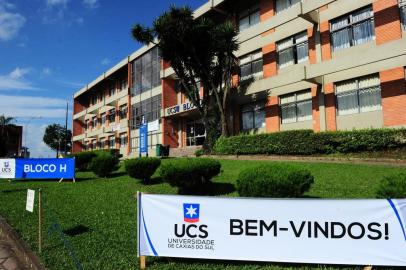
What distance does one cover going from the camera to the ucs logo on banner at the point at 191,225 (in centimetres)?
590

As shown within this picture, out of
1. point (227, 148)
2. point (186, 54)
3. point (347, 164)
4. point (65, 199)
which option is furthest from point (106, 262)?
point (186, 54)

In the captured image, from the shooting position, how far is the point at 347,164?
623 inches

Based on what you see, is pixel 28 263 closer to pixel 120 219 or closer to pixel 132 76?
pixel 120 219

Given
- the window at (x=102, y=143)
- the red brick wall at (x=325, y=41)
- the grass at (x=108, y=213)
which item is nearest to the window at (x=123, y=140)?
the window at (x=102, y=143)

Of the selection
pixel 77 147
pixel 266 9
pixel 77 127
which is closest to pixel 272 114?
pixel 266 9

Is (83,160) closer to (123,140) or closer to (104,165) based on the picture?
(104,165)

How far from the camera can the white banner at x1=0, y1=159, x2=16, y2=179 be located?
19.2 m

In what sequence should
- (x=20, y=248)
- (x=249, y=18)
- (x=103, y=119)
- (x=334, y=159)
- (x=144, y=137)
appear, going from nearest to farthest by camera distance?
(x=20, y=248) → (x=334, y=159) → (x=249, y=18) → (x=144, y=137) → (x=103, y=119)

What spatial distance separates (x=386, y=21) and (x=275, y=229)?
16.9m

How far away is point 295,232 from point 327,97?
17152 mm

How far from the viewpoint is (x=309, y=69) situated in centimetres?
2091

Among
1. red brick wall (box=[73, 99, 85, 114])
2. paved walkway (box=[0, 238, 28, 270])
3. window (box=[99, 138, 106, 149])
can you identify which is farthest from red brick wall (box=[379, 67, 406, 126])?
red brick wall (box=[73, 99, 85, 114])

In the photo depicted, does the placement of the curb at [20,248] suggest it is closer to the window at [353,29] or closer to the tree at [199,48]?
the tree at [199,48]

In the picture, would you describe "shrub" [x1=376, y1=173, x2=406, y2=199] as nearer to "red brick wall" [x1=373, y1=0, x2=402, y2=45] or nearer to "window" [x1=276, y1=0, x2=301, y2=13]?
"red brick wall" [x1=373, y1=0, x2=402, y2=45]
